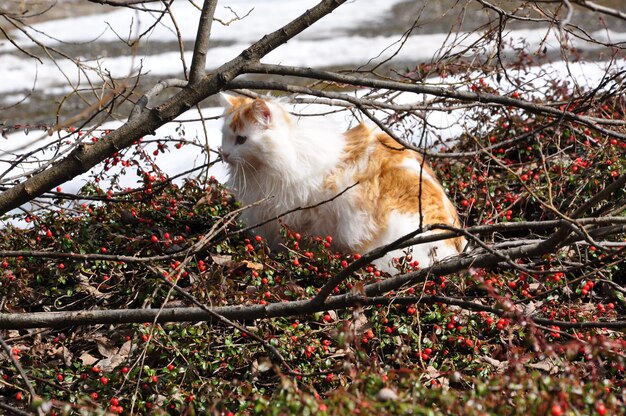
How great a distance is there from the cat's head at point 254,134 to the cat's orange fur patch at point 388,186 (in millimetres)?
368

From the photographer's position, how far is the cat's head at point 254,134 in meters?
4.05

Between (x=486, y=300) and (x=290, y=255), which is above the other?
(x=290, y=255)

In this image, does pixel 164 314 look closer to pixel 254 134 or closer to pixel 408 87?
pixel 408 87

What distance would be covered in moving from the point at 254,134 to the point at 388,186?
78 cm

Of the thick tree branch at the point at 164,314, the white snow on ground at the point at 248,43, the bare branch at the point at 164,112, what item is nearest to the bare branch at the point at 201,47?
the bare branch at the point at 164,112

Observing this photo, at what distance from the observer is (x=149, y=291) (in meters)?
3.68

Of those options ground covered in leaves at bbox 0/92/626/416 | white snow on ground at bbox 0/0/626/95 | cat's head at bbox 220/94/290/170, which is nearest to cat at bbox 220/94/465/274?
cat's head at bbox 220/94/290/170

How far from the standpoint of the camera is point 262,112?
4.02 metres

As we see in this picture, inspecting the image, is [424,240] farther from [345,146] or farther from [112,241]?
[112,241]

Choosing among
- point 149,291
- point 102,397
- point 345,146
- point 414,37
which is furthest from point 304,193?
point 414,37

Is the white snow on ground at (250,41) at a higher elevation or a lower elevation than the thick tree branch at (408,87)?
higher

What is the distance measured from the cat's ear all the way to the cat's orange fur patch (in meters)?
0.46

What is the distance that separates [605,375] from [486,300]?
695 millimetres

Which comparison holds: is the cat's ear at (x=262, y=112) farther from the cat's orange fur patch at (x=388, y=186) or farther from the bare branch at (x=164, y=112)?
the bare branch at (x=164, y=112)
